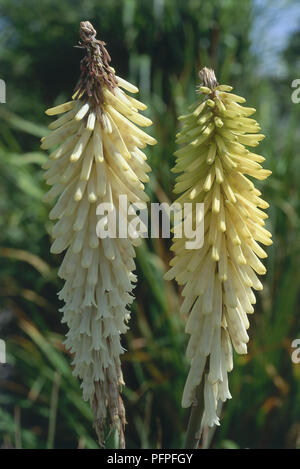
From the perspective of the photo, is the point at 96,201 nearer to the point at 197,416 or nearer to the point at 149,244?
the point at 197,416

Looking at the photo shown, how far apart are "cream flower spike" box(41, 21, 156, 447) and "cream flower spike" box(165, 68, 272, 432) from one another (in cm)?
13

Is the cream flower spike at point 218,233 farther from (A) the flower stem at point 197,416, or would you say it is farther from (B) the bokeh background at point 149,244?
(B) the bokeh background at point 149,244

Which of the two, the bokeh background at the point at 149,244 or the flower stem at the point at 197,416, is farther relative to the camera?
the bokeh background at the point at 149,244

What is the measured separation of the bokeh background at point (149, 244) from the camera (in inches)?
121

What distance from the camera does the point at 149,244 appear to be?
3695 millimetres

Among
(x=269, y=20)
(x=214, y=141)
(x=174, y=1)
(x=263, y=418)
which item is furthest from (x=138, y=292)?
(x=269, y=20)

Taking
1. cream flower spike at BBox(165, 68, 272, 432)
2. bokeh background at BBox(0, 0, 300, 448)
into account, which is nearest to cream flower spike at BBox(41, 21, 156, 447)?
cream flower spike at BBox(165, 68, 272, 432)

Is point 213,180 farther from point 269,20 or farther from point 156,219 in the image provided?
point 269,20

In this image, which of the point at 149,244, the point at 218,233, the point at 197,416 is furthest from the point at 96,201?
the point at 149,244

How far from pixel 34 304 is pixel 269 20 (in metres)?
3.66

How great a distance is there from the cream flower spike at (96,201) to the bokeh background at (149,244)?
0.74 m

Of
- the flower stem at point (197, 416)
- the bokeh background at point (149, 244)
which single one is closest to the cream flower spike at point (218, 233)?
the flower stem at point (197, 416)

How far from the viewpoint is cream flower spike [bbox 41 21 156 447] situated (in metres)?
1.37

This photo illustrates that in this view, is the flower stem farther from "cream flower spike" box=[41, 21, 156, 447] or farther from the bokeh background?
the bokeh background
